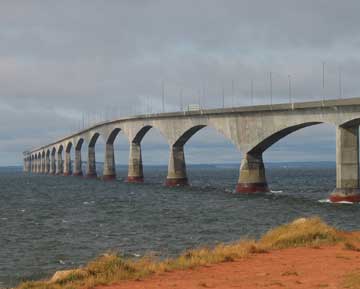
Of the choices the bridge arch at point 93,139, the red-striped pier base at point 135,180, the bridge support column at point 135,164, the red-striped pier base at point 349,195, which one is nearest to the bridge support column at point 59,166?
the bridge arch at point 93,139

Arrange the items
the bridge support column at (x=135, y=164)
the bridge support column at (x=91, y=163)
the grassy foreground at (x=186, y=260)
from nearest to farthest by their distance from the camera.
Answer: the grassy foreground at (x=186, y=260)
the bridge support column at (x=135, y=164)
the bridge support column at (x=91, y=163)

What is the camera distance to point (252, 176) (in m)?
66.8

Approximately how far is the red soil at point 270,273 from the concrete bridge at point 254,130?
32.1 meters

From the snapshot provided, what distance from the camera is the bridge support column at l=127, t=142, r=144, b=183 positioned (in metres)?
102

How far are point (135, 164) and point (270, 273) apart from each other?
86724 mm

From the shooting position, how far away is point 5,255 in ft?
86.2

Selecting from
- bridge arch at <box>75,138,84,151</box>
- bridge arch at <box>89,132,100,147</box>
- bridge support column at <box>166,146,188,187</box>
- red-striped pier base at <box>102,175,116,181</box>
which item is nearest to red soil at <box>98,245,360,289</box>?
bridge support column at <box>166,146,188,187</box>

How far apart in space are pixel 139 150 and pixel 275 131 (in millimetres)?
43806

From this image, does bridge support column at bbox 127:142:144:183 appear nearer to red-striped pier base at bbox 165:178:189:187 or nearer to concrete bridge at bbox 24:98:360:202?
concrete bridge at bbox 24:98:360:202

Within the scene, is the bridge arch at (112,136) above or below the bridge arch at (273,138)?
above

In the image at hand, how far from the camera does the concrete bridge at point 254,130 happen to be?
51469 mm

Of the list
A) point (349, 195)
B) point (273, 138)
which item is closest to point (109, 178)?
point (273, 138)

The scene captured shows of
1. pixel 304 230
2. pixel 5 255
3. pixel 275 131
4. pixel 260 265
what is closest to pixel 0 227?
pixel 5 255

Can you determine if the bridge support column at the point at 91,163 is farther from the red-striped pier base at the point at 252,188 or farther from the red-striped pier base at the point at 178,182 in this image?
the red-striped pier base at the point at 252,188
